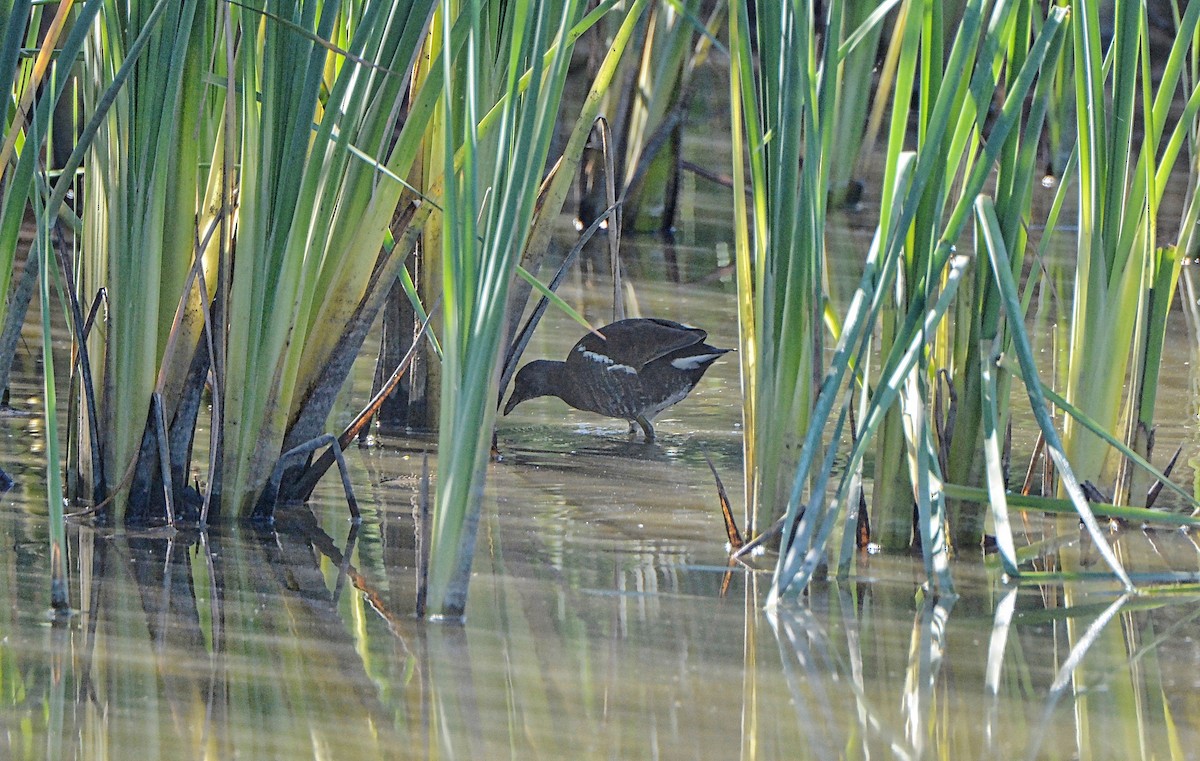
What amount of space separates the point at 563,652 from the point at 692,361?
1.99 m

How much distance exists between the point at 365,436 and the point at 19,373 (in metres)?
A: 1.04

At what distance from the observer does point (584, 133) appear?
8.39 ft

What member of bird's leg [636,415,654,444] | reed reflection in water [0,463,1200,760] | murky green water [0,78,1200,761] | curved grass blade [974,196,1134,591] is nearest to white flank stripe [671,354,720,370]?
bird's leg [636,415,654,444]

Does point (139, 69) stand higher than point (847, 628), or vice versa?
point (139, 69)

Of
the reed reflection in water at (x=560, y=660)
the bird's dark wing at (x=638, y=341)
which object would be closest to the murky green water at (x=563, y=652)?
the reed reflection in water at (x=560, y=660)

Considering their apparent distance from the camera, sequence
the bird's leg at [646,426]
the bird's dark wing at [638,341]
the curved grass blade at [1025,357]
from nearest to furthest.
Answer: the curved grass blade at [1025,357] < the bird's leg at [646,426] < the bird's dark wing at [638,341]

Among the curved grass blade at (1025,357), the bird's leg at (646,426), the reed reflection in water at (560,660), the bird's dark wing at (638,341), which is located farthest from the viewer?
the bird's dark wing at (638,341)

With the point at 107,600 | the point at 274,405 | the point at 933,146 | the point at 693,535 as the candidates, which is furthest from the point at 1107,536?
the point at 107,600

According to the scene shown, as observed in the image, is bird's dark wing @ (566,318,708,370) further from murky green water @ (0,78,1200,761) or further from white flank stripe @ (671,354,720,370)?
murky green water @ (0,78,1200,761)

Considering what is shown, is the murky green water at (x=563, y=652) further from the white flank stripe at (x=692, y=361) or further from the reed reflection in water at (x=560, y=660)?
the white flank stripe at (x=692, y=361)

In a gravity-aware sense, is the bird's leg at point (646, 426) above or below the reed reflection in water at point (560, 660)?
below

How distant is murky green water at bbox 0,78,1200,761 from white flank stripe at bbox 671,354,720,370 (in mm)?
1078

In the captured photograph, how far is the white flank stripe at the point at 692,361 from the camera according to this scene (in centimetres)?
390

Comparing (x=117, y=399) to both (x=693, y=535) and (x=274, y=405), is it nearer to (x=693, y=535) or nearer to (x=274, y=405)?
(x=274, y=405)
